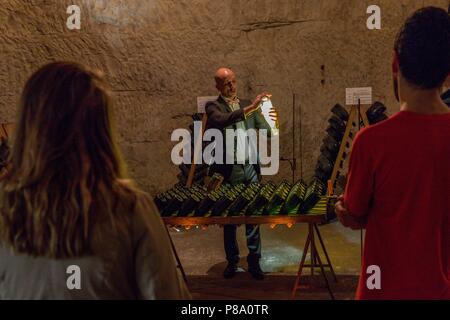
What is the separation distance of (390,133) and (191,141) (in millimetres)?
6566

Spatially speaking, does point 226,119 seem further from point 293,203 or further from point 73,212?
point 73,212

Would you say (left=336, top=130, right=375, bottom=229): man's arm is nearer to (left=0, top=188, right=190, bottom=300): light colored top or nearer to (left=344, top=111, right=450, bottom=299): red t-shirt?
(left=344, top=111, right=450, bottom=299): red t-shirt

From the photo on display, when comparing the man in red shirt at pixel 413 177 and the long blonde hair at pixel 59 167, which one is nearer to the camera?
the long blonde hair at pixel 59 167

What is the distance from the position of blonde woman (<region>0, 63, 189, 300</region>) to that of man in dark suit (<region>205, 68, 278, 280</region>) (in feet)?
13.8

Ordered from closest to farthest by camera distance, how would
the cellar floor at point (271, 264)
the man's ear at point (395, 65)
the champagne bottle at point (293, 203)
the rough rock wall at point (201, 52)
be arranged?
the man's ear at point (395, 65), the champagne bottle at point (293, 203), the cellar floor at point (271, 264), the rough rock wall at point (201, 52)

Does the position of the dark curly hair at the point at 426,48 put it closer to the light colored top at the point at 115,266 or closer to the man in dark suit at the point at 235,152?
the light colored top at the point at 115,266

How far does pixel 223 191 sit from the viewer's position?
5.16 m

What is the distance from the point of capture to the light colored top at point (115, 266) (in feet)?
4.96

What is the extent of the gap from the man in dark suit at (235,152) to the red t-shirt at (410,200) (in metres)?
3.77

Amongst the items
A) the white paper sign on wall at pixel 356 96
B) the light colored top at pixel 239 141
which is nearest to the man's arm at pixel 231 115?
the light colored top at pixel 239 141
